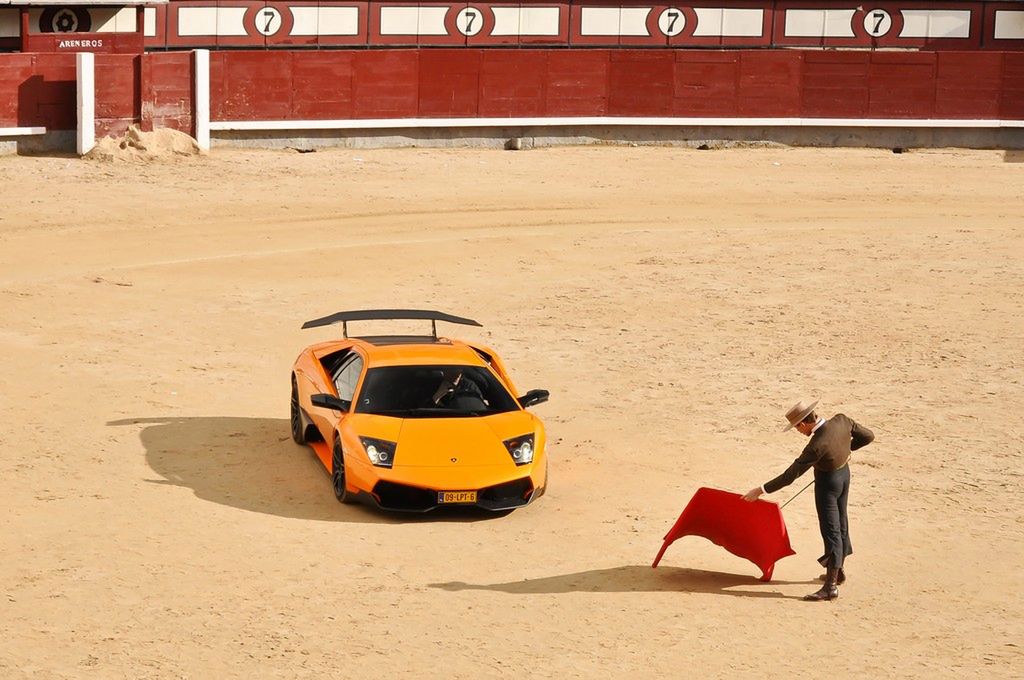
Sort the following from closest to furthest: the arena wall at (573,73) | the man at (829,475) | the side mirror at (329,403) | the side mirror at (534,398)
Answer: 1. the man at (829,475)
2. the side mirror at (329,403)
3. the side mirror at (534,398)
4. the arena wall at (573,73)

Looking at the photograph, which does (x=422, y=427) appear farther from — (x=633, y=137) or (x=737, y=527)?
(x=633, y=137)

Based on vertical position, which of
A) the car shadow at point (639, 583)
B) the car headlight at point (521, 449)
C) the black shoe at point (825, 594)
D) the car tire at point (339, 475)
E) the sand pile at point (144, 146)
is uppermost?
the sand pile at point (144, 146)

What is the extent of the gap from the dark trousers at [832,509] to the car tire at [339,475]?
407 cm

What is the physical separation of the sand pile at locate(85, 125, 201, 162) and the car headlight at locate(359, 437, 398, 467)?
19064mm

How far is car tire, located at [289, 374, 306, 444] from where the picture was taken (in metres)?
16.0

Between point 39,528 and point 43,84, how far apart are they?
19.9 meters

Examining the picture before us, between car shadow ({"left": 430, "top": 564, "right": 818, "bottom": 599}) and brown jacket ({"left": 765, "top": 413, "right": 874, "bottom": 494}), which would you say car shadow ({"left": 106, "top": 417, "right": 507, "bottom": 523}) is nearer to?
car shadow ({"left": 430, "top": 564, "right": 818, "bottom": 599})

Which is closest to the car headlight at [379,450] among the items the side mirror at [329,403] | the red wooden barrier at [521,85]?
the side mirror at [329,403]

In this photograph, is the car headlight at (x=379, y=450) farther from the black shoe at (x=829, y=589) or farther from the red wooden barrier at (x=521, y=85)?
the red wooden barrier at (x=521, y=85)

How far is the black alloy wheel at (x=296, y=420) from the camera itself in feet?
52.7

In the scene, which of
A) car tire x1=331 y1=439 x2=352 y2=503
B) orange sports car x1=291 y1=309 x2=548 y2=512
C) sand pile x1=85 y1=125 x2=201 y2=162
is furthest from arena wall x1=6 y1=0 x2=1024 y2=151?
car tire x1=331 y1=439 x2=352 y2=503

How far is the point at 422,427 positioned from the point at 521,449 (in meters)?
0.87

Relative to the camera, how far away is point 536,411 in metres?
17.9

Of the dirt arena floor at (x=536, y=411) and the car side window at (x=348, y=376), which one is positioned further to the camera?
the car side window at (x=348, y=376)
